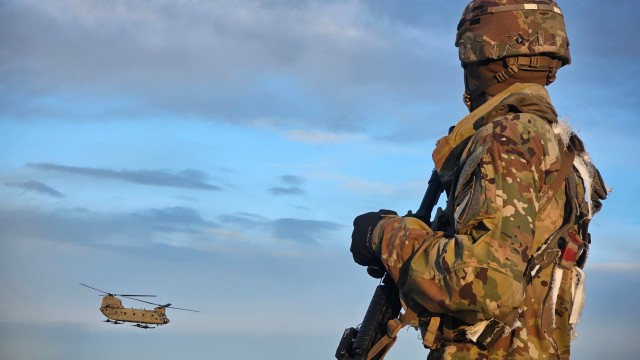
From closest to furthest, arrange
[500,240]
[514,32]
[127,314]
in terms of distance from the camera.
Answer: [500,240] → [514,32] → [127,314]

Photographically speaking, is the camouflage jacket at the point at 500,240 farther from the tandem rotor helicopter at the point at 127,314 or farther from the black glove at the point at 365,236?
the tandem rotor helicopter at the point at 127,314

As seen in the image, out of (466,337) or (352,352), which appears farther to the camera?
(352,352)

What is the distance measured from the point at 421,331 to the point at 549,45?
2.44 metres

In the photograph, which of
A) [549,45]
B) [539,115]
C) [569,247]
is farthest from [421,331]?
[549,45]

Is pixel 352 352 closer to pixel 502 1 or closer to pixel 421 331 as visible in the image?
pixel 421 331

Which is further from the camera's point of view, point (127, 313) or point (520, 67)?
point (127, 313)

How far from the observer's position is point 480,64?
25.6 ft

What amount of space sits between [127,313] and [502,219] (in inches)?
2993

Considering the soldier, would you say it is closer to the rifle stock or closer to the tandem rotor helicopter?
the rifle stock

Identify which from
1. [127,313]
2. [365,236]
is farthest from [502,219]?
[127,313]

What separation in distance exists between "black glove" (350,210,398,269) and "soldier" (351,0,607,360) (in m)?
0.01

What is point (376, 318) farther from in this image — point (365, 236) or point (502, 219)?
point (502, 219)

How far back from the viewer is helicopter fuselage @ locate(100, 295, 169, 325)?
260ft

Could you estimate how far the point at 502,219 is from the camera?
A: 21.7ft
